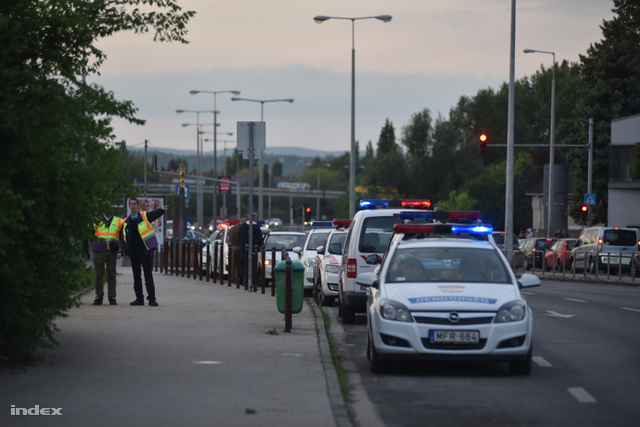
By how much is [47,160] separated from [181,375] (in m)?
2.33

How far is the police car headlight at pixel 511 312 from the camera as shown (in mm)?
11297

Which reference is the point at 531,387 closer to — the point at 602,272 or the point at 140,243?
the point at 140,243

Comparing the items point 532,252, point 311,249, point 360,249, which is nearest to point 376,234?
point 360,249

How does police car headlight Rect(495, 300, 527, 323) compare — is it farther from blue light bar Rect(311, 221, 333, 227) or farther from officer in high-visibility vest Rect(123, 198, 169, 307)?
blue light bar Rect(311, 221, 333, 227)

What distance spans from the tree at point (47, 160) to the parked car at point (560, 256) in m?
30.9

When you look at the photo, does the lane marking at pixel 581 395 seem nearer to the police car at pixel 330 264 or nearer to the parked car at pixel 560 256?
the police car at pixel 330 264

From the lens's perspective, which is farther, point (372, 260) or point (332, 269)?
point (332, 269)

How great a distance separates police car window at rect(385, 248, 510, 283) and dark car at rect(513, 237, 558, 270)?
103 ft

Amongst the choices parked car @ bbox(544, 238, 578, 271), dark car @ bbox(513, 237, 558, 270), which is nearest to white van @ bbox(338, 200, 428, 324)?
parked car @ bbox(544, 238, 578, 271)

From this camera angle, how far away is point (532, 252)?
150 ft

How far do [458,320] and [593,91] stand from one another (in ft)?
192

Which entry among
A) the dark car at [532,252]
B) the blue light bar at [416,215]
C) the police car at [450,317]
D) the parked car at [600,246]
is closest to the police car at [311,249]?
the blue light bar at [416,215]

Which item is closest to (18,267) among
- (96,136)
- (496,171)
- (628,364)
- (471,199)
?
(96,136)

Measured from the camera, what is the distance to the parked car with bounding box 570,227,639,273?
39.9 metres
